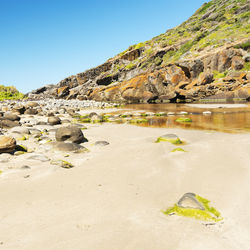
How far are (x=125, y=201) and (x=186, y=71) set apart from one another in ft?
129

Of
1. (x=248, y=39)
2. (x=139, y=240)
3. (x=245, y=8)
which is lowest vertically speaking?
(x=139, y=240)

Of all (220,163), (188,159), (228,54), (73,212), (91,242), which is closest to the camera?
(91,242)

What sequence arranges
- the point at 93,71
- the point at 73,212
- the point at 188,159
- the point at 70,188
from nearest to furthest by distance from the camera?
1. the point at 73,212
2. the point at 70,188
3. the point at 188,159
4. the point at 93,71

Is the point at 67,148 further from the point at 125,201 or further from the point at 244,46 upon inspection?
the point at 244,46

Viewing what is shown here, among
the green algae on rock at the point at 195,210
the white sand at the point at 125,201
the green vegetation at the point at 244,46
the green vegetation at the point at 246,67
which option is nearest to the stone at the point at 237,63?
the green vegetation at the point at 246,67

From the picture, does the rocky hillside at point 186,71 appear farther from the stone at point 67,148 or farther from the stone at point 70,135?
the stone at point 67,148

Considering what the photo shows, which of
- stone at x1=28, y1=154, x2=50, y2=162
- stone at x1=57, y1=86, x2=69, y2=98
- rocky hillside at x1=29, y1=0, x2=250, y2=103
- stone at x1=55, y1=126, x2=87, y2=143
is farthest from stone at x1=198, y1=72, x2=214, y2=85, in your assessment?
stone at x1=57, y1=86, x2=69, y2=98

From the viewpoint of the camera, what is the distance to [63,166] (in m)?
5.41

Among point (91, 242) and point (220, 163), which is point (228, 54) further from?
point (91, 242)

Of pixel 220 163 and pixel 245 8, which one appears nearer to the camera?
pixel 220 163

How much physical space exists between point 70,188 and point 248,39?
45.5 metres

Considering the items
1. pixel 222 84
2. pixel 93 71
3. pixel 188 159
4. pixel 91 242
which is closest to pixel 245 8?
pixel 222 84

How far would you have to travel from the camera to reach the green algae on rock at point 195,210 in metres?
3.04

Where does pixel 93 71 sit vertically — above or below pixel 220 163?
above
